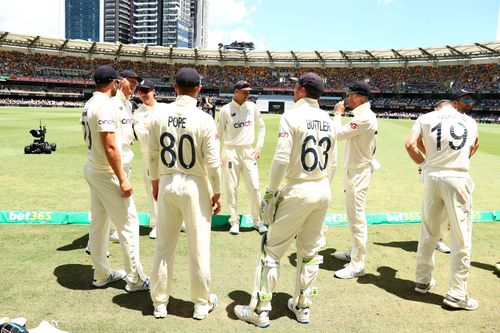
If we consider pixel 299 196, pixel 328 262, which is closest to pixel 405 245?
pixel 328 262

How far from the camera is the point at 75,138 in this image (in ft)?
65.8

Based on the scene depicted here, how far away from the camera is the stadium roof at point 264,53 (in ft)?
196

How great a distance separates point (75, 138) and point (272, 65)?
212ft

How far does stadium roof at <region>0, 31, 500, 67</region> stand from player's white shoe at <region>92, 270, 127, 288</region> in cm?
6404

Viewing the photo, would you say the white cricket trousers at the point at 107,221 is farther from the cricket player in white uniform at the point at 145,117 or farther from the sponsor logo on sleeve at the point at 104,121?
the cricket player in white uniform at the point at 145,117

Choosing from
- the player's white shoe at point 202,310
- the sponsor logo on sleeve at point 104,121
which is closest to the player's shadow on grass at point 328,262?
the player's white shoe at point 202,310

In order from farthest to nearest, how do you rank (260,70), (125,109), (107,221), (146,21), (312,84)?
1. (146,21)
2. (260,70)
3. (125,109)
4. (107,221)
5. (312,84)

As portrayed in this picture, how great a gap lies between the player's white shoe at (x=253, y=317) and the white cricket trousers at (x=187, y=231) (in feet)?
1.32

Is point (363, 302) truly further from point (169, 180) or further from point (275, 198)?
point (169, 180)

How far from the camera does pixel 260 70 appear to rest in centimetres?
8212

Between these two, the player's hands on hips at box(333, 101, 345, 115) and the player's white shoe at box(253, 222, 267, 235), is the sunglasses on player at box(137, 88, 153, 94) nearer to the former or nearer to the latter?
the player's white shoe at box(253, 222, 267, 235)

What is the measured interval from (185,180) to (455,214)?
322 cm

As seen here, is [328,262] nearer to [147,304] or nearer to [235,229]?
[235,229]

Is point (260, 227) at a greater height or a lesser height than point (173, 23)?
lesser
